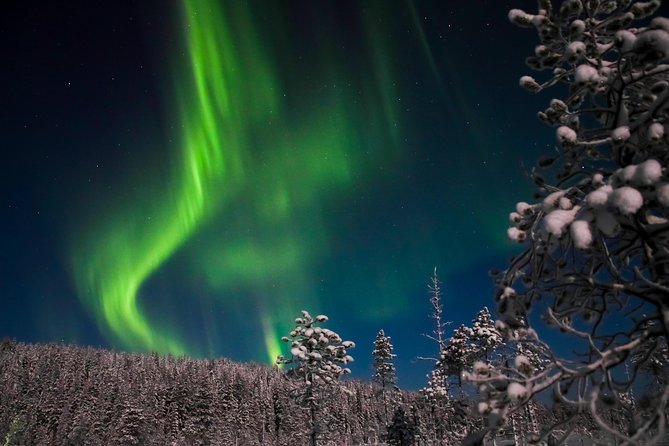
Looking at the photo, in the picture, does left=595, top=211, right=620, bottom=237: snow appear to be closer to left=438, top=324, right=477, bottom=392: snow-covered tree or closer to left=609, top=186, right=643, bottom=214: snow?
left=609, top=186, right=643, bottom=214: snow

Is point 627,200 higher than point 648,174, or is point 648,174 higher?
point 648,174

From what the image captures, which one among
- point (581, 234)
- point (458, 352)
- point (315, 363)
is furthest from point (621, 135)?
point (458, 352)

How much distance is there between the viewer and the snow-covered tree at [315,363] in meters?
23.5

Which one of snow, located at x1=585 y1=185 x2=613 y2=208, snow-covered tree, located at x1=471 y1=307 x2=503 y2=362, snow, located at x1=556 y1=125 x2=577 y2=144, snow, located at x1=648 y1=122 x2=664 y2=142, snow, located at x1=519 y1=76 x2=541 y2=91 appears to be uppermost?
snow-covered tree, located at x1=471 y1=307 x2=503 y2=362

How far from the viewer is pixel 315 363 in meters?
23.9

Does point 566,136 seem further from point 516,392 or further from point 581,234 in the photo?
point 516,392

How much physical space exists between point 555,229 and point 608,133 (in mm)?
2071

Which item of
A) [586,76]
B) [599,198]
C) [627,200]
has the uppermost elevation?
[586,76]

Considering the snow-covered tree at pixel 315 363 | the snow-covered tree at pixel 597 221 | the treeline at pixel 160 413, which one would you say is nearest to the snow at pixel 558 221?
the snow-covered tree at pixel 597 221

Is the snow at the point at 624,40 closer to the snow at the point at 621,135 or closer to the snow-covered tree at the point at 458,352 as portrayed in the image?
the snow at the point at 621,135

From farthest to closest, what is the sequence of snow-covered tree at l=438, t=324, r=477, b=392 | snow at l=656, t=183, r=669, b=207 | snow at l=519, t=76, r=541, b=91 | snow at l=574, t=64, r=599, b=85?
→ snow-covered tree at l=438, t=324, r=477, b=392 → snow at l=519, t=76, r=541, b=91 → snow at l=574, t=64, r=599, b=85 → snow at l=656, t=183, r=669, b=207

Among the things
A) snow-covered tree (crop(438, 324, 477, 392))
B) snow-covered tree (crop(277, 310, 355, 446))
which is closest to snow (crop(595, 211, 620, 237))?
snow-covered tree (crop(277, 310, 355, 446))

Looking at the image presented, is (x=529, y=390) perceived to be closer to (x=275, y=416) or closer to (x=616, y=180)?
(x=616, y=180)

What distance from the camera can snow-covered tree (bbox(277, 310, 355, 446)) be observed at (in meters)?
23.5
